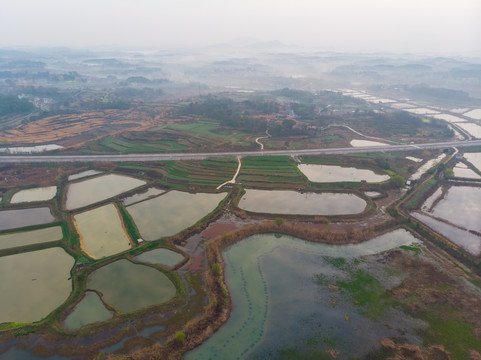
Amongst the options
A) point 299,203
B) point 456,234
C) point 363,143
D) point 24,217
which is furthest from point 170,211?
point 363,143

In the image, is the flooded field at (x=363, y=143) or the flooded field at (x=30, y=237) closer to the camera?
the flooded field at (x=30, y=237)

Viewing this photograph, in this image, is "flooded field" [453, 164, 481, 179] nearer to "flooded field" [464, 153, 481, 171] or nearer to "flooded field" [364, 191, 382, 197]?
"flooded field" [464, 153, 481, 171]

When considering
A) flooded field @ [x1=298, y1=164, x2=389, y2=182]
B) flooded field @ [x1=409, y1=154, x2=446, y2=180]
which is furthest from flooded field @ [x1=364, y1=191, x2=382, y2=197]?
flooded field @ [x1=409, y1=154, x2=446, y2=180]

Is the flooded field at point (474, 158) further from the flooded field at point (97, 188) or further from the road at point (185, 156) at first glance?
the flooded field at point (97, 188)

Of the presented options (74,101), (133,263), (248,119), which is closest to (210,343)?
(133,263)

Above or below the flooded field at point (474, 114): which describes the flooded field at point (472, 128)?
below

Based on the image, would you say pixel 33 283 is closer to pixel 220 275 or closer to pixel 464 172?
pixel 220 275

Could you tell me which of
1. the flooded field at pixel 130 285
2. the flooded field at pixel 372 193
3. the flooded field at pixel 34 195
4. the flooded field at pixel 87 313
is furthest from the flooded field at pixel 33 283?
the flooded field at pixel 372 193
